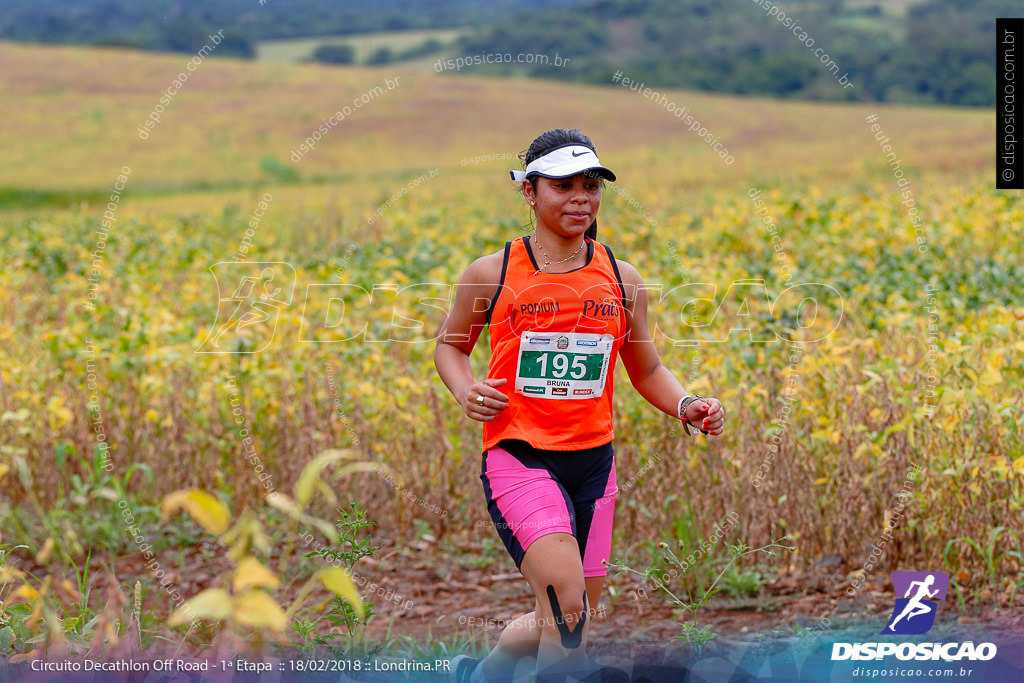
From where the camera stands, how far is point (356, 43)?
181ft

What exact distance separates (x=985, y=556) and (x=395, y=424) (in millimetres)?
2581

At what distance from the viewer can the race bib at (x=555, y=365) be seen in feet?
8.58

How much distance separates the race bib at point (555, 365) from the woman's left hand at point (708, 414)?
29 centimetres

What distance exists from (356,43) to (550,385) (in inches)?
2207

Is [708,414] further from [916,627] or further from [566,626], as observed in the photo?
[916,627]

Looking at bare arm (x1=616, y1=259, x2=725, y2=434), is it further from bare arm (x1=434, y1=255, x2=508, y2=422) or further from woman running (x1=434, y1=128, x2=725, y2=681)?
bare arm (x1=434, y1=255, x2=508, y2=422)

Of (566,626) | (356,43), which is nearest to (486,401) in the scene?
(566,626)

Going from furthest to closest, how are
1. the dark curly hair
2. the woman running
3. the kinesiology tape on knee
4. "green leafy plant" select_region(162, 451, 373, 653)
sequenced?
the dark curly hair → the woman running → the kinesiology tape on knee → "green leafy plant" select_region(162, 451, 373, 653)

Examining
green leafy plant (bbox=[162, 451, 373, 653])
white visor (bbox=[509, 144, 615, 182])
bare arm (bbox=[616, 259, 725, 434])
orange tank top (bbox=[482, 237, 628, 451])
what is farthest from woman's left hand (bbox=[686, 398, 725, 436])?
green leafy plant (bbox=[162, 451, 373, 653])

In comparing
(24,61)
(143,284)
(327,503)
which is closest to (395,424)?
(327,503)

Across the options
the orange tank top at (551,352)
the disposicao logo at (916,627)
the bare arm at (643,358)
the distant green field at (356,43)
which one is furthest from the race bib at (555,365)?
the distant green field at (356,43)

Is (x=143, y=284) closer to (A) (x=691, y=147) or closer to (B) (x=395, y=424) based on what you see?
(B) (x=395, y=424)

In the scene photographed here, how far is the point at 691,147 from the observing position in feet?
100

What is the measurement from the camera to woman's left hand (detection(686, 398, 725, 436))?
261 cm
